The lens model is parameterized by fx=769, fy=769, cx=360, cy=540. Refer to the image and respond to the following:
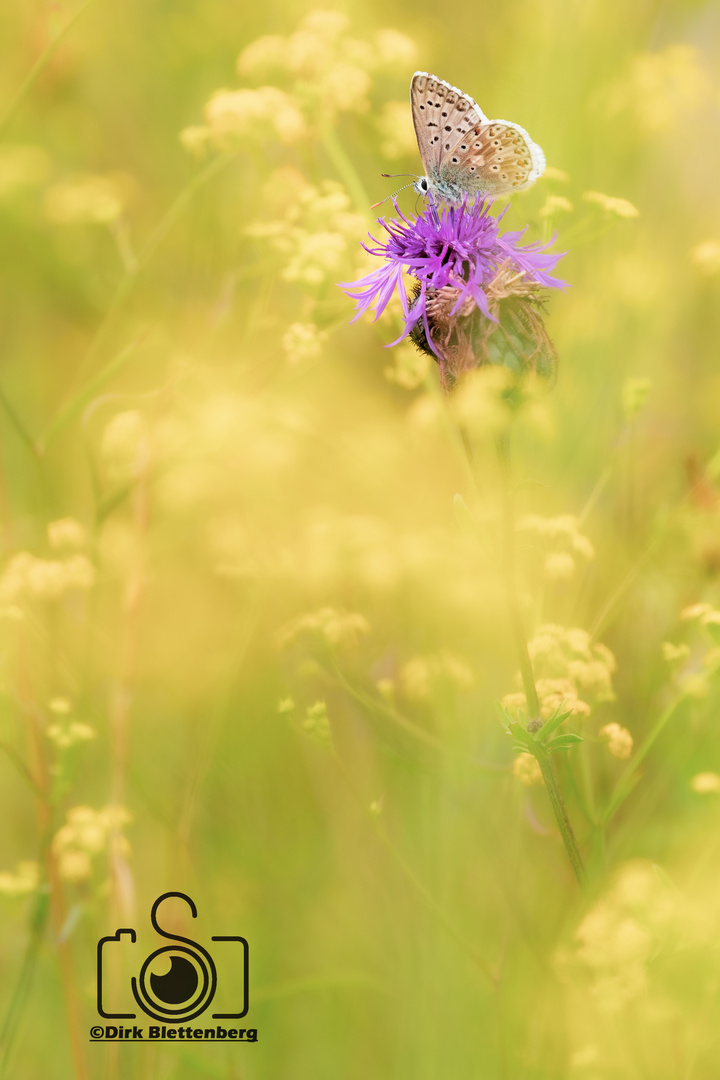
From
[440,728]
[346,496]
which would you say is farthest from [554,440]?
[440,728]

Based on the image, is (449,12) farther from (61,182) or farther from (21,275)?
(21,275)

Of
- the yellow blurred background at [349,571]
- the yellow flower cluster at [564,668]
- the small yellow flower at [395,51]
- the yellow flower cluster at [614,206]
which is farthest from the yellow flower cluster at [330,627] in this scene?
the small yellow flower at [395,51]

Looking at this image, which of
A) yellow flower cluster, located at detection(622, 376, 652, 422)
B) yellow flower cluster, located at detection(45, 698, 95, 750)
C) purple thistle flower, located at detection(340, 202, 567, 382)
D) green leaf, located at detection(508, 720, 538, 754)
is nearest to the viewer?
green leaf, located at detection(508, 720, 538, 754)

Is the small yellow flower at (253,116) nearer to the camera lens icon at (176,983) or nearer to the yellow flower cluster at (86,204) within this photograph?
the yellow flower cluster at (86,204)

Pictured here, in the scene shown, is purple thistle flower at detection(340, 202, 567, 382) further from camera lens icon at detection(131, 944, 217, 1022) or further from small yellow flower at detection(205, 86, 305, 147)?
camera lens icon at detection(131, 944, 217, 1022)

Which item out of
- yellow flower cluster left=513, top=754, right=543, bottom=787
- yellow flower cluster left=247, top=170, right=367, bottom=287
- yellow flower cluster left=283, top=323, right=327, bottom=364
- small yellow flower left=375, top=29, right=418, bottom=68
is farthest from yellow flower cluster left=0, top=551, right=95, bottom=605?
small yellow flower left=375, top=29, right=418, bottom=68

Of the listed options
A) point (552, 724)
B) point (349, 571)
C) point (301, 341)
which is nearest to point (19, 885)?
point (349, 571)
